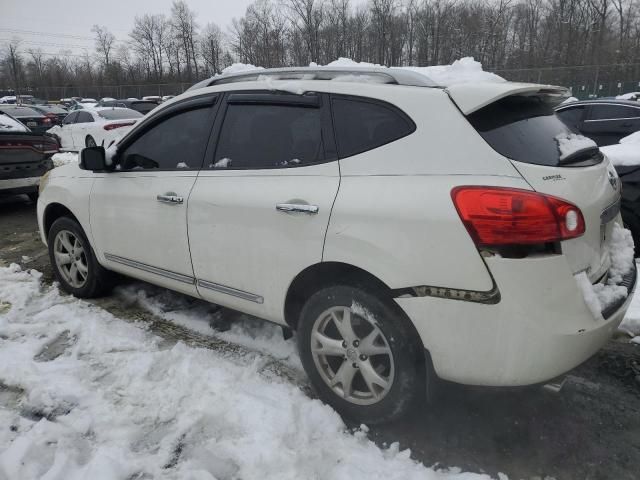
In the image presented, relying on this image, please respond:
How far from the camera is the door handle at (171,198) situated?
321 cm

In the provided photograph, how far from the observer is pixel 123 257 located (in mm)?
3783

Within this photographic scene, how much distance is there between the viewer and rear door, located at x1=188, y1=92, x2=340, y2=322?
102 inches

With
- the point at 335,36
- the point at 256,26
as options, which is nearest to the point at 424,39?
the point at 335,36

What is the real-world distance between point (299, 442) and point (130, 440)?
0.87m

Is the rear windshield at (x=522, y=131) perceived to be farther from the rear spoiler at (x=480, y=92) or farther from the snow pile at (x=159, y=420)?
the snow pile at (x=159, y=420)

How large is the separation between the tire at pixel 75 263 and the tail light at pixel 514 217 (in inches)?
130

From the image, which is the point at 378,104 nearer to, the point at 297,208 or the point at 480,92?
the point at 480,92

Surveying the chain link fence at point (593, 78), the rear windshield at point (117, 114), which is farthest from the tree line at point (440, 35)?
the rear windshield at point (117, 114)

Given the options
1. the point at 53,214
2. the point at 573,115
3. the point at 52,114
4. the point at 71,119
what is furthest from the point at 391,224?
the point at 52,114

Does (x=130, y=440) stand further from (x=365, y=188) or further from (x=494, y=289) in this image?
(x=494, y=289)

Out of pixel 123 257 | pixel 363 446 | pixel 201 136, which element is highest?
pixel 201 136

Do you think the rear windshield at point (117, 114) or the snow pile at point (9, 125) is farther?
the rear windshield at point (117, 114)

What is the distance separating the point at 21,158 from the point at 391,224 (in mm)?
7584

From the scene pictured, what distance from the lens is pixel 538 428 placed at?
8.52 feet
